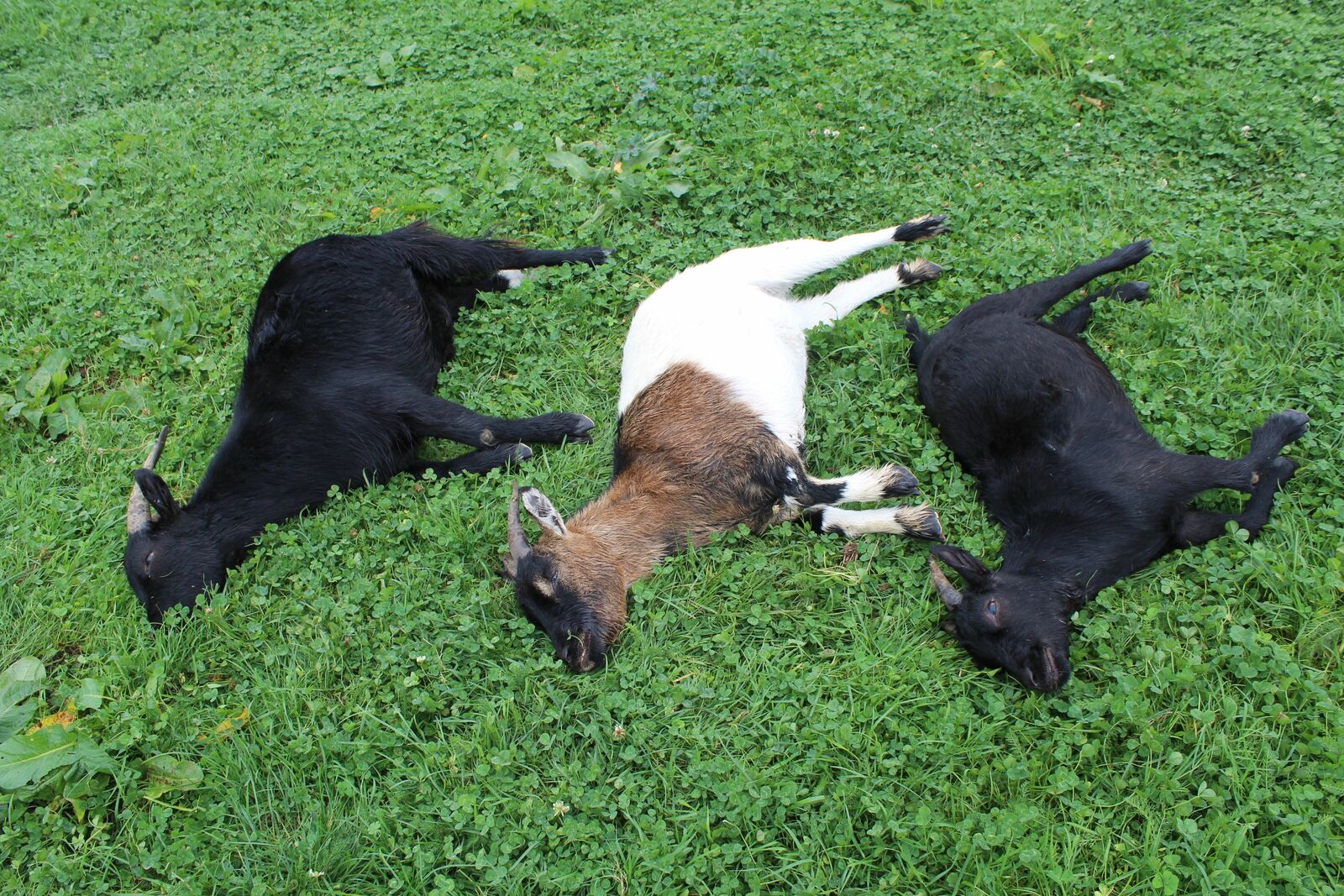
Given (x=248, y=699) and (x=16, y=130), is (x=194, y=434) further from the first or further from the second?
(x=16, y=130)

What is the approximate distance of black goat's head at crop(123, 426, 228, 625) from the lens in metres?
4.07

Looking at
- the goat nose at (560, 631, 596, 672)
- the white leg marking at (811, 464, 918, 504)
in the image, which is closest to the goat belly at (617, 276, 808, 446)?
the white leg marking at (811, 464, 918, 504)

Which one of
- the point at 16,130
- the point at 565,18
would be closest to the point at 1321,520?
the point at 565,18

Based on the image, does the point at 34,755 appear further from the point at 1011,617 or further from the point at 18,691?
the point at 1011,617

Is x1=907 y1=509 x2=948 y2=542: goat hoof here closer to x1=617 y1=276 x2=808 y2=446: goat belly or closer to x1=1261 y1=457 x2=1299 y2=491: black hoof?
x1=617 y1=276 x2=808 y2=446: goat belly

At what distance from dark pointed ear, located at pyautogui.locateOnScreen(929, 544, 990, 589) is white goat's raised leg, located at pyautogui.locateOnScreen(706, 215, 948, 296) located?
1909 mm

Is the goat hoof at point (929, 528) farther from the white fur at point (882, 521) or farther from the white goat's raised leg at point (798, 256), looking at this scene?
the white goat's raised leg at point (798, 256)

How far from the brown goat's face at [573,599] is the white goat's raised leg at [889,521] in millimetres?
968

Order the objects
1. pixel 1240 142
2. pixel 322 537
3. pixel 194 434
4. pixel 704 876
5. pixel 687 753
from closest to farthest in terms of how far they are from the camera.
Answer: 1. pixel 704 876
2. pixel 687 753
3. pixel 322 537
4. pixel 194 434
5. pixel 1240 142

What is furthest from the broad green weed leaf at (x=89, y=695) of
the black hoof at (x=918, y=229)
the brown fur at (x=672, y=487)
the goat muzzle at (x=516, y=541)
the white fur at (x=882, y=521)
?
the black hoof at (x=918, y=229)

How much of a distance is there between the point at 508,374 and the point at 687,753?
8.47 feet

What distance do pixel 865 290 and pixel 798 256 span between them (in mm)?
404

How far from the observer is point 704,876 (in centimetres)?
297

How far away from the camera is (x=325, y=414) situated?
181 inches
